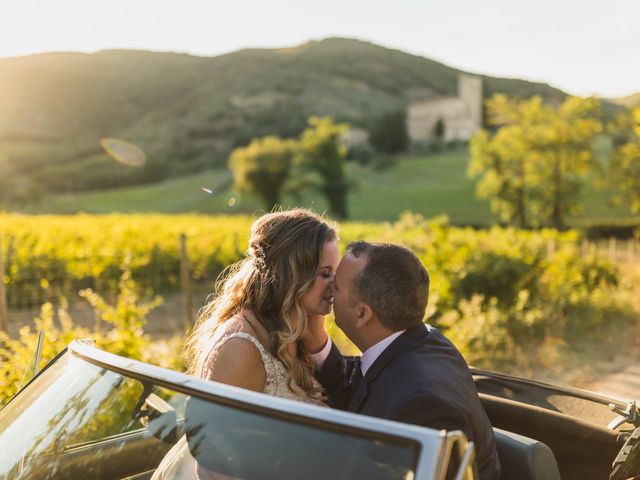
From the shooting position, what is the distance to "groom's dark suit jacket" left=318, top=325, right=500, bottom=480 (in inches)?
80.9

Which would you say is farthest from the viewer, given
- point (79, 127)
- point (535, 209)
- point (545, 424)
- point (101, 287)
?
point (79, 127)

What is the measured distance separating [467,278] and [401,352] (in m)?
8.29

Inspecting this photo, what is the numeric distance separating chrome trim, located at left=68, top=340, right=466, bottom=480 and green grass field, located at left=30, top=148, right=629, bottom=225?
5386 centimetres

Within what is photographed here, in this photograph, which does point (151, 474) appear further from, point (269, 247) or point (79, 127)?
point (79, 127)

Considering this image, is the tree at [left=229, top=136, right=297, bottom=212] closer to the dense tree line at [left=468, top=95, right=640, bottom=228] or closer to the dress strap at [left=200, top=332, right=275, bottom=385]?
the dense tree line at [left=468, top=95, right=640, bottom=228]

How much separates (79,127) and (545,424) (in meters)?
151

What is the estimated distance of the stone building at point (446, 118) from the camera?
131 metres

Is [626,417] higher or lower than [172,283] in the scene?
higher

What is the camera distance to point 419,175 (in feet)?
288

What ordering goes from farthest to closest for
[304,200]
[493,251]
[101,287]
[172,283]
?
[304,200] < [172,283] < [101,287] < [493,251]

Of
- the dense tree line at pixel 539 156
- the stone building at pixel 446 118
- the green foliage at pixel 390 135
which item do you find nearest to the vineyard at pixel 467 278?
the dense tree line at pixel 539 156

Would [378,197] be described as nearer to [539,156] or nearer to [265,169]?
[265,169]

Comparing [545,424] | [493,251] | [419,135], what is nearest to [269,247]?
[545,424]

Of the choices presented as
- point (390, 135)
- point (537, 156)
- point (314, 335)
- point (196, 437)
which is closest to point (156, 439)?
point (196, 437)
